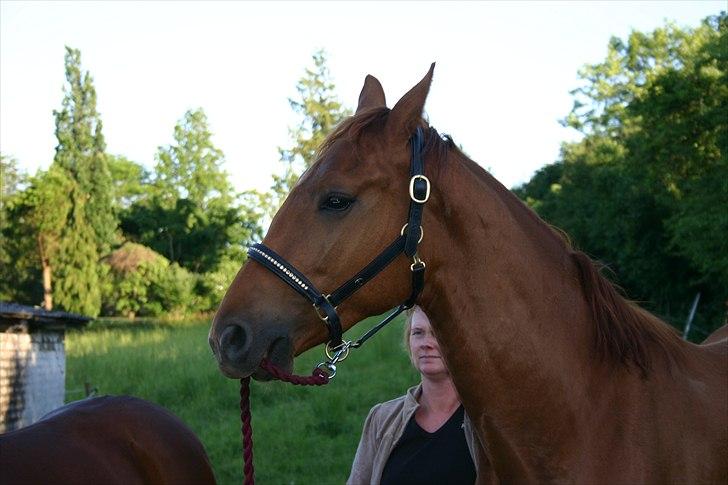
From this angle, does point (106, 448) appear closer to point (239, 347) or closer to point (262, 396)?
point (239, 347)

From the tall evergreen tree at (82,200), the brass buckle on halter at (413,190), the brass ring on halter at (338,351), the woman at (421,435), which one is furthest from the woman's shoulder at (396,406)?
the tall evergreen tree at (82,200)

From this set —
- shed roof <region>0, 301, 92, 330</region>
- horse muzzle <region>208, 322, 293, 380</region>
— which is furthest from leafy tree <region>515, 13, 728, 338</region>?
shed roof <region>0, 301, 92, 330</region>

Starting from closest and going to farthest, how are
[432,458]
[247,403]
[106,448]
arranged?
[247,403]
[432,458]
[106,448]

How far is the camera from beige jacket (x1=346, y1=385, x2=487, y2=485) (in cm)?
369

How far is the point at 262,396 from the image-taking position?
16516mm

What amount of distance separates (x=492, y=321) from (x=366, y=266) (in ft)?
1.45

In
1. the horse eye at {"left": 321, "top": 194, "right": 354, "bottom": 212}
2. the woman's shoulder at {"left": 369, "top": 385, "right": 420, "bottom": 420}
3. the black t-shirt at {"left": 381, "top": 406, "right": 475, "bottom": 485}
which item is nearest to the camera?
the horse eye at {"left": 321, "top": 194, "right": 354, "bottom": 212}

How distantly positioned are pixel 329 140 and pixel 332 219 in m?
0.33

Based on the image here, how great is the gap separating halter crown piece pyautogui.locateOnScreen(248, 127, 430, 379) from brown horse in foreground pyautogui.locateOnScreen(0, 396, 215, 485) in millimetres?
2484

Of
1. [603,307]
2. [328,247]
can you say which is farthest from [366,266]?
Result: [603,307]

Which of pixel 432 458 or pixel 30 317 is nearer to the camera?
pixel 432 458

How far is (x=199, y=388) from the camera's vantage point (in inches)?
682

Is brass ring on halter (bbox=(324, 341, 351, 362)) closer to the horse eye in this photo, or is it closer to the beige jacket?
the horse eye

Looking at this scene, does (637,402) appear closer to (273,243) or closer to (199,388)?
(273,243)
